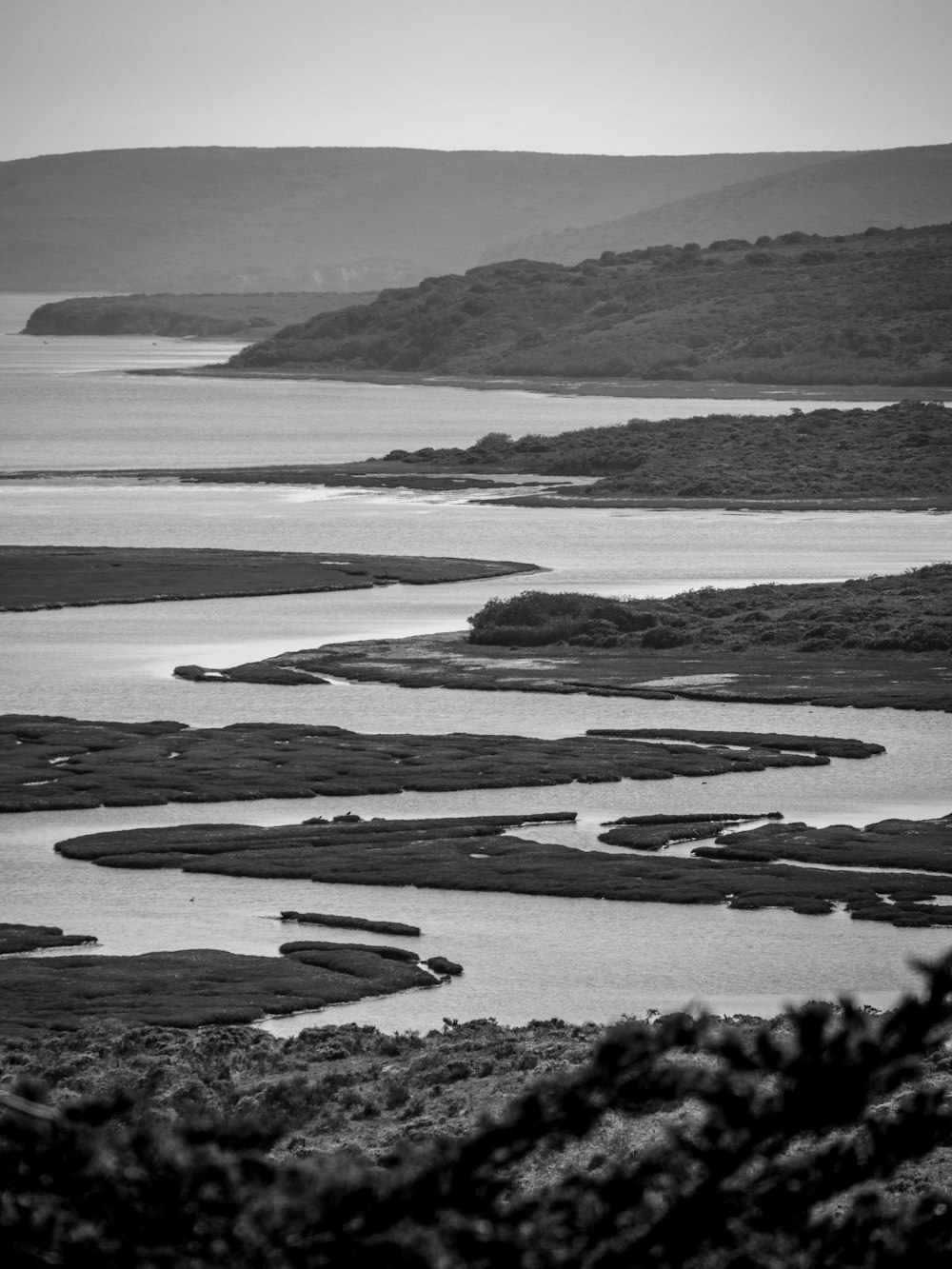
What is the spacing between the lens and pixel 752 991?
27906 millimetres

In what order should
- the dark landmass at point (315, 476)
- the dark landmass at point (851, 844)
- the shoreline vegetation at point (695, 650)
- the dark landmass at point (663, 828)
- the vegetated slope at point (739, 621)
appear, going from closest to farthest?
Answer: the dark landmass at point (851, 844), the dark landmass at point (663, 828), the shoreline vegetation at point (695, 650), the vegetated slope at point (739, 621), the dark landmass at point (315, 476)

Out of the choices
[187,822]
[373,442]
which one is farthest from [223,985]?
[373,442]

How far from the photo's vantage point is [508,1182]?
22.7 feet

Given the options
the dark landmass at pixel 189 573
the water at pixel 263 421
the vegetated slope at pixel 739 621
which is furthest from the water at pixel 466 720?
the water at pixel 263 421

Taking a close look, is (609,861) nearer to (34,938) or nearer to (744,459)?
(34,938)

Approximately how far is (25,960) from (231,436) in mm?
121914

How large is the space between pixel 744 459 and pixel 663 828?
81452mm

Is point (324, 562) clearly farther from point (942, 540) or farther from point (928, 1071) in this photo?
point (928, 1071)

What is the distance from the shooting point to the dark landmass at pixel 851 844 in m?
36.1

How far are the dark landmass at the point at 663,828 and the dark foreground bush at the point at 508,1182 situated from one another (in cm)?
3144

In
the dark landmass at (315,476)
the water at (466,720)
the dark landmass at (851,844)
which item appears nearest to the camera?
the water at (466,720)

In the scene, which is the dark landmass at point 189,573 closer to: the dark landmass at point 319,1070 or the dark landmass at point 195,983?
the dark landmass at point 195,983

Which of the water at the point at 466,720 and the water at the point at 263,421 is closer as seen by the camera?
the water at the point at 466,720

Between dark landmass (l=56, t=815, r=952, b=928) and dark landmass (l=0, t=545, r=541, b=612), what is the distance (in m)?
35.1
